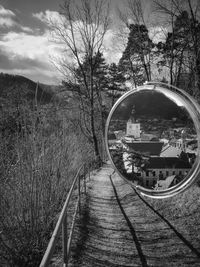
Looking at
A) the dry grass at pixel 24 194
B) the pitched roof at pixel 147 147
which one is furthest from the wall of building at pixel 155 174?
the dry grass at pixel 24 194

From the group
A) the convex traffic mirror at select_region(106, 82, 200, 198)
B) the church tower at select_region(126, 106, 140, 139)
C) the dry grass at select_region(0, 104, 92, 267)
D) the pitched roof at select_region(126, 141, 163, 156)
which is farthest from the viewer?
the dry grass at select_region(0, 104, 92, 267)

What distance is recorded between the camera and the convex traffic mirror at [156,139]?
1326 mm

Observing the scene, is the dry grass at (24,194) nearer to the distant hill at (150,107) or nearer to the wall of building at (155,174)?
the distant hill at (150,107)

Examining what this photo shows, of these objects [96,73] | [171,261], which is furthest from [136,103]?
[96,73]

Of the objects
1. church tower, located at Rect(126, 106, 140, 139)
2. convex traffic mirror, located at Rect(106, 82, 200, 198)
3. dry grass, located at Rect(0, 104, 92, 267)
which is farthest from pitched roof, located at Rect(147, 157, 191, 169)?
dry grass, located at Rect(0, 104, 92, 267)

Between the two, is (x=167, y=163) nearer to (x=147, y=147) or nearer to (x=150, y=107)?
(x=147, y=147)

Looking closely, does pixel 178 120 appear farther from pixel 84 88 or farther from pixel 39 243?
pixel 84 88

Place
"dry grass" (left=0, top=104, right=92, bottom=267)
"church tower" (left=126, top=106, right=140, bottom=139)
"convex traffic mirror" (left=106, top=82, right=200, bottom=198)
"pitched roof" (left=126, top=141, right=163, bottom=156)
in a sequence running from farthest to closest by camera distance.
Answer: "dry grass" (left=0, top=104, right=92, bottom=267), "church tower" (left=126, top=106, right=140, bottom=139), "pitched roof" (left=126, top=141, right=163, bottom=156), "convex traffic mirror" (left=106, top=82, right=200, bottom=198)

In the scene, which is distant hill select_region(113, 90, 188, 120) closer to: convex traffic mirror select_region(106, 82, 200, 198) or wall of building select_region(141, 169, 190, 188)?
convex traffic mirror select_region(106, 82, 200, 198)

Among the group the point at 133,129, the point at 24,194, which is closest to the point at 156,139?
the point at 133,129

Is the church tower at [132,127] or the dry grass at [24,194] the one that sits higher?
the church tower at [132,127]

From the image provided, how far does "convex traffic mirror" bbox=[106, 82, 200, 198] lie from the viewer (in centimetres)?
133

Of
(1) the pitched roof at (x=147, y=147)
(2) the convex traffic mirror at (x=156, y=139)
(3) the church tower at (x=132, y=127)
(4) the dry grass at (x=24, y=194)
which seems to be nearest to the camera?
(2) the convex traffic mirror at (x=156, y=139)

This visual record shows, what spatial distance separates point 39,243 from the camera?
3945 mm
